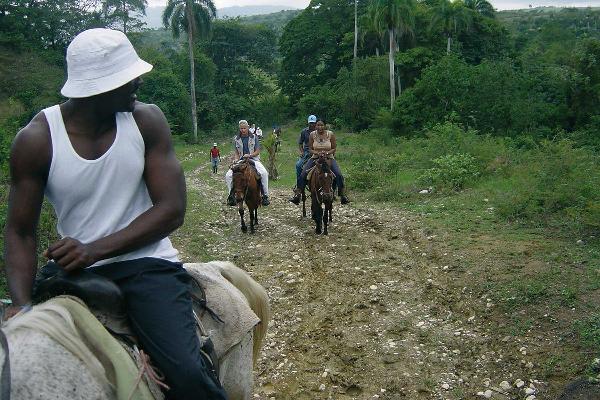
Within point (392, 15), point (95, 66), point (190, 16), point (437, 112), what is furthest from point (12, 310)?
point (190, 16)

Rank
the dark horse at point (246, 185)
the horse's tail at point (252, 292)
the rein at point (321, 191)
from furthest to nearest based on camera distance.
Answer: the dark horse at point (246, 185), the rein at point (321, 191), the horse's tail at point (252, 292)

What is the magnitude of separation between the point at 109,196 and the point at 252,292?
1562 millimetres

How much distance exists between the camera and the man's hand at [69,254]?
2316 mm

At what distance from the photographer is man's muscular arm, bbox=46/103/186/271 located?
2.40 metres

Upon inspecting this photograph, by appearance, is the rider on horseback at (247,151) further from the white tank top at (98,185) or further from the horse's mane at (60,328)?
the horse's mane at (60,328)

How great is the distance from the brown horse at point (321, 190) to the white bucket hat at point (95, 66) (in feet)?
28.2

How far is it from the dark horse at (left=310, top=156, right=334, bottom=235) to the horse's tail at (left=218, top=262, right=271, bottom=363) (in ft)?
23.1

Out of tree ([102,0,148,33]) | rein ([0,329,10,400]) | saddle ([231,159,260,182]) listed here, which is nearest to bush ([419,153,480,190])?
saddle ([231,159,260,182])

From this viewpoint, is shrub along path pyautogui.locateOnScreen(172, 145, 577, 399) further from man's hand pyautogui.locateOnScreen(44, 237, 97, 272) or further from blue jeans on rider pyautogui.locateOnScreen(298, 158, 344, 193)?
man's hand pyautogui.locateOnScreen(44, 237, 97, 272)

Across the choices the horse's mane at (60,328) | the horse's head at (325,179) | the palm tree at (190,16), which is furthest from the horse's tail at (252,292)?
the palm tree at (190,16)

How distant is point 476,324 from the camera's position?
6.47m

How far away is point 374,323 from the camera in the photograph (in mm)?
6711

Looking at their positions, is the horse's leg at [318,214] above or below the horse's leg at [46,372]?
below

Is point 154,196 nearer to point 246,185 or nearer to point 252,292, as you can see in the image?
point 252,292
